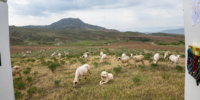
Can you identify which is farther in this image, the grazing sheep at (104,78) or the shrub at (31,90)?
the grazing sheep at (104,78)

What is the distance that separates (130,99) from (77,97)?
2648 millimetres

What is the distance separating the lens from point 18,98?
5406 mm

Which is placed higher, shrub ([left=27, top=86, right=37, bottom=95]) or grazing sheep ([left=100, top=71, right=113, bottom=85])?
grazing sheep ([left=100, top=71, right=113, bottom=85])

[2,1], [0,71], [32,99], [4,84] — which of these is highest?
[2,1]

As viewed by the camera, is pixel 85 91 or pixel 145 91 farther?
pixel 85 91

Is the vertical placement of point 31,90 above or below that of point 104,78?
below

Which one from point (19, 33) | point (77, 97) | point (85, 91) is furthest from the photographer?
point (19, 33)

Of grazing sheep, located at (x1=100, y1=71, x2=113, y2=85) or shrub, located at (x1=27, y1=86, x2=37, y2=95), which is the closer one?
shrub, located at (x1=27, y1=86, x2=37, y2=95)

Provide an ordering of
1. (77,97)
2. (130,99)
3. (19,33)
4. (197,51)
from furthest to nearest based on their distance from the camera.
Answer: (19,33) < (77,97) < (130,99) < (197,51)

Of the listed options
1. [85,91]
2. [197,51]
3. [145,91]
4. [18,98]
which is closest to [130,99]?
[145,91]

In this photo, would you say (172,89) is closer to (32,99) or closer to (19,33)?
(32,99)

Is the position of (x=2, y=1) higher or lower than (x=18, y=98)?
higher

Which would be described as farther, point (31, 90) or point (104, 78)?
point (104, 78)

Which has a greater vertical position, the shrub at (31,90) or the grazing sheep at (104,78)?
the grazing sheep at (104,78)
